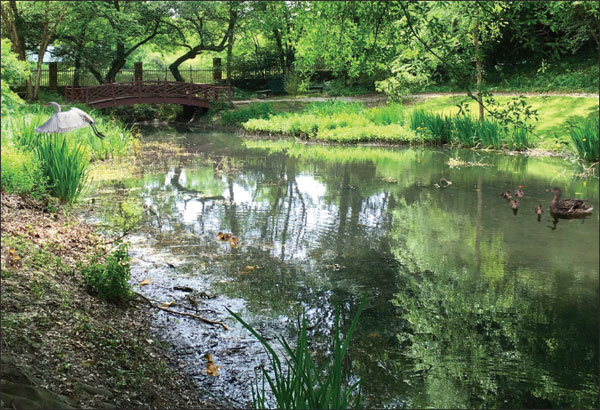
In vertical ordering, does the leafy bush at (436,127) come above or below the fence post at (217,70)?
below

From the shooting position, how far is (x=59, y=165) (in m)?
7.43

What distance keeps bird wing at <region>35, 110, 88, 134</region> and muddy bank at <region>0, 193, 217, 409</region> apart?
2.30 m

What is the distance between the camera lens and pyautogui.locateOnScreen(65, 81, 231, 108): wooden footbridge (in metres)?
22.0

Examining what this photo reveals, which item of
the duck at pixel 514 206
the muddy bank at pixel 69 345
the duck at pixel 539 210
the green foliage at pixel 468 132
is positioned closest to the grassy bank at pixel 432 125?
the green foliage at pixel 468 132

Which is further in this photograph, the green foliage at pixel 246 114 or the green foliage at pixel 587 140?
the green foliage at pixel 246 114

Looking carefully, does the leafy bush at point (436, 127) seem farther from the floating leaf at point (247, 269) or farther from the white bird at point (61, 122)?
the floating leaf at point (247, 269)

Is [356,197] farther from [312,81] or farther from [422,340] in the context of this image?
[312,81]

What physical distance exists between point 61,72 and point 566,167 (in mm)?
24877

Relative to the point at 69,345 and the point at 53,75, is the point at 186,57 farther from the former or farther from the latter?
the point at 69,345

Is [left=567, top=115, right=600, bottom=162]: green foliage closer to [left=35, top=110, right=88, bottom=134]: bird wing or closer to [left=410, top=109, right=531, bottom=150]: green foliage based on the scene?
[left=410, top=109, right=531, bottom=150]: green foliage

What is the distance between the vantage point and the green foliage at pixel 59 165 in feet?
24.0

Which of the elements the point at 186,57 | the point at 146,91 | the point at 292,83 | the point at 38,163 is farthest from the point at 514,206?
the point at 186,57

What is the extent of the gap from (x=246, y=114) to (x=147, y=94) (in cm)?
390

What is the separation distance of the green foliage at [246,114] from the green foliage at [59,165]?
584 inches
